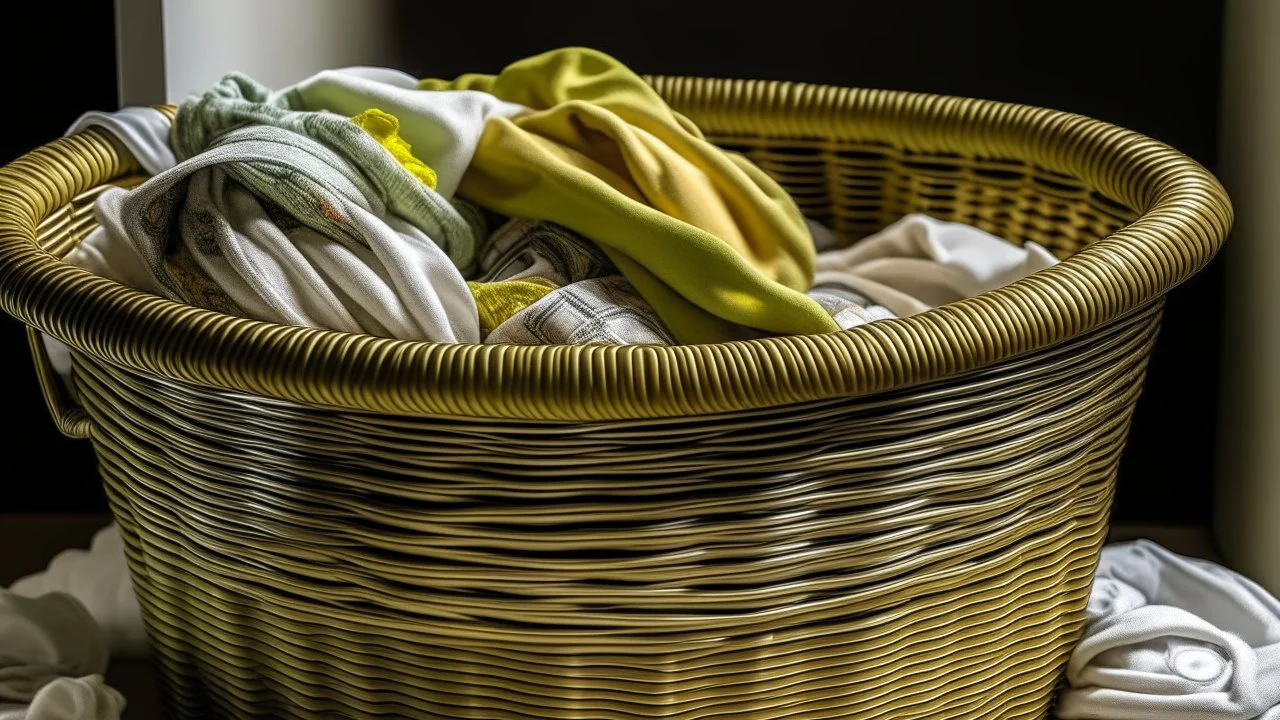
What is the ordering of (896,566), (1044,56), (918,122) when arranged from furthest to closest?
(1044,56) → (918,122) → (896,566)

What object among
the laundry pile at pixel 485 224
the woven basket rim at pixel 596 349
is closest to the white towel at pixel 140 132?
the laundry pile at pixel 485 224

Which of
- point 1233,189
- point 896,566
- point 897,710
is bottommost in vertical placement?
point 897,710

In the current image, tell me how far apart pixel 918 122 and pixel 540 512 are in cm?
54

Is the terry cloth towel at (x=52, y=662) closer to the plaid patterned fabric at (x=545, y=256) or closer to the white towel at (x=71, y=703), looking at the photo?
the white towel at (x=71, y=703)

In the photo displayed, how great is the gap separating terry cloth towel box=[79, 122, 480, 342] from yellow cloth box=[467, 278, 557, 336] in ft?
0.06

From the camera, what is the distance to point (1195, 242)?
2.35 feet

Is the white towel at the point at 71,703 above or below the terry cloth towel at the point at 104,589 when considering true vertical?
above

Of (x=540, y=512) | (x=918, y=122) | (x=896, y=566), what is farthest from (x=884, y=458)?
(x=918, y=122)

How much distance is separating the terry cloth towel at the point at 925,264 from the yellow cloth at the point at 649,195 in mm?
71

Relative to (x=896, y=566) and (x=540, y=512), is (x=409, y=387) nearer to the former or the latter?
(x=540, y=512)

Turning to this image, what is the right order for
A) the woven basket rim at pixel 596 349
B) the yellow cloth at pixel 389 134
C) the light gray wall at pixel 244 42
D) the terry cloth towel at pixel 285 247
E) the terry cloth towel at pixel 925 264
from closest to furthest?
the woven basket rim at pixel 596 349 → the terry cloth towel at pixel 285 247 → the yellow cloth at pixel 389 134 → the terry cloth towel at pixel 925 264 → the light gray wall at pixel 244 42

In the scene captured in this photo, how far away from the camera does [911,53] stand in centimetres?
116

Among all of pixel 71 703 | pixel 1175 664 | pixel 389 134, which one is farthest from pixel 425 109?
pixel 1175 664

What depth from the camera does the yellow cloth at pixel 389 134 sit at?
804 millimetres
